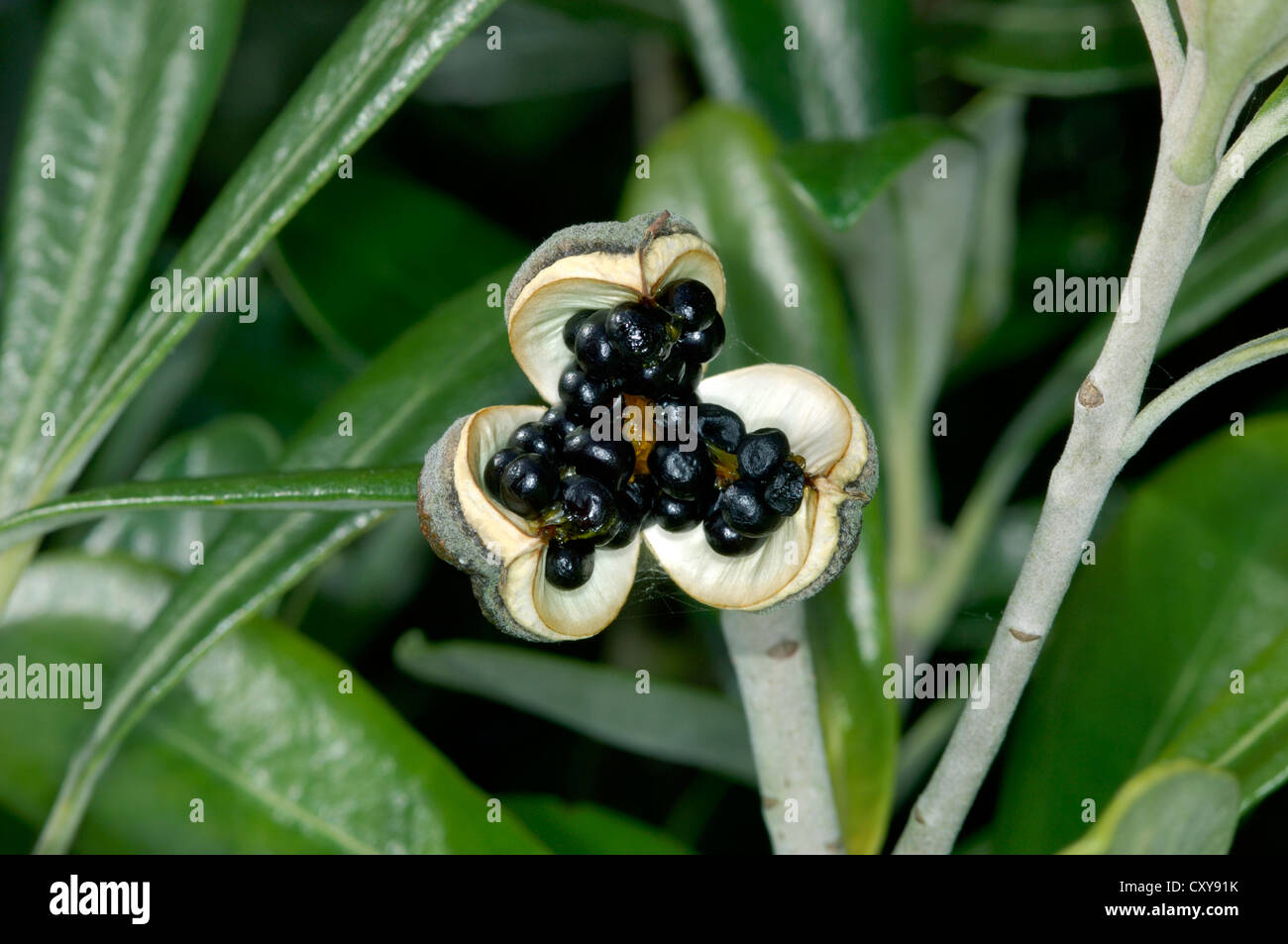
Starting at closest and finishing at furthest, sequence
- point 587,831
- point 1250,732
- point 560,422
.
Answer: point 560,422 < point 1250,732 < point 587,831

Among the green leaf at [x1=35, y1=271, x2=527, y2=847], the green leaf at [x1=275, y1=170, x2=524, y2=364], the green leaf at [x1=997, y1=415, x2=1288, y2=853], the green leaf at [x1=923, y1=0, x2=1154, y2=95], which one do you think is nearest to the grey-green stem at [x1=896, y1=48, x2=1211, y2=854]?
the green leaf at [x1=997, y1=415, x2=1288, y2=853]

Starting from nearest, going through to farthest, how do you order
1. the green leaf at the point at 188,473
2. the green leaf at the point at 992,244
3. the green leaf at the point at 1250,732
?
the green leaf at the point at 1250,732
the green leaf at the point at 188,473
the green leaf at the point at 992,244

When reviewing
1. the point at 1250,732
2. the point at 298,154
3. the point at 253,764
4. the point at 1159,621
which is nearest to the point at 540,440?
the point at 298,154

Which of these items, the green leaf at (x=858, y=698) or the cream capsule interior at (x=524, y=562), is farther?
the green leaf at (x=858, y=698)

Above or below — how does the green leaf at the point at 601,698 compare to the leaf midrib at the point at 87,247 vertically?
below

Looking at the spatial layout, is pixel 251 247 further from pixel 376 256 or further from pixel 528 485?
pixel 376 256

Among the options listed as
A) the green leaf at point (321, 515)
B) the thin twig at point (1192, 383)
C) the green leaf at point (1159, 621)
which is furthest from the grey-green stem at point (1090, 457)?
the green leaf at point (321, 515)

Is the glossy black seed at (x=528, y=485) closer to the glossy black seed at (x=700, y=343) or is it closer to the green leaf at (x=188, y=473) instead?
the glossy black seed at (x=700, y=343)

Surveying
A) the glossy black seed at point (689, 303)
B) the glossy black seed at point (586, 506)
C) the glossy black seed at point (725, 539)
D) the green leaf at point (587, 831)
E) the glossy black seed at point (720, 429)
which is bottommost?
the green leaf at point (587, 831)
